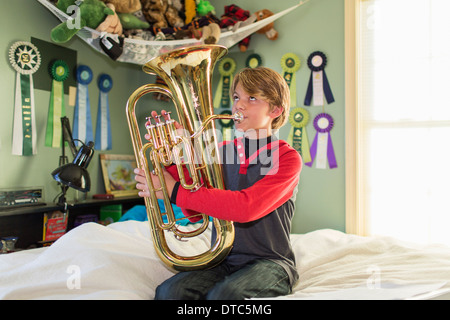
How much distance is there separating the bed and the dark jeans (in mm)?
61

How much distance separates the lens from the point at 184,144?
43.3 inches

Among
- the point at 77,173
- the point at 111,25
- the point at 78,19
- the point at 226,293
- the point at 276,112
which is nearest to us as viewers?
the point at 226,293

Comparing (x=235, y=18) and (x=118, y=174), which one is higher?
(x=235, y=18)

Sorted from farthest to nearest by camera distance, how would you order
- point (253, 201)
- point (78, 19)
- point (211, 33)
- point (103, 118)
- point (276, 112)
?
point (103, 118)
point (211, 33)
point (78, 19)
point (276, 112)
point (253, 201)

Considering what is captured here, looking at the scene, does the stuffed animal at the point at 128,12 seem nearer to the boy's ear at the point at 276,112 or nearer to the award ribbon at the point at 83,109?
the award ribbon at the point at 83,109

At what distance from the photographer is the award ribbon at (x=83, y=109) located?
2.52 m

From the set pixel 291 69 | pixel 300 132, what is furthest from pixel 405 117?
pixel 291 69

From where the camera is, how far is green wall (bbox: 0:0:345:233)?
2.21 m

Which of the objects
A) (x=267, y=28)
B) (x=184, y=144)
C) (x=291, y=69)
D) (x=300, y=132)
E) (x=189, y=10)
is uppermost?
(x=189, y=10)

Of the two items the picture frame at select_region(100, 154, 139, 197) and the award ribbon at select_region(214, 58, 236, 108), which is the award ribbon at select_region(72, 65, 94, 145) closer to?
the picture frame at select_region(100, 154, 139, 197)

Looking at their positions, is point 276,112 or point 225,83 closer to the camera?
point 276,112

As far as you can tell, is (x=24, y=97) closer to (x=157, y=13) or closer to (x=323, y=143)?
(x=157, y=13)

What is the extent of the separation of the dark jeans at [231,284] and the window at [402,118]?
1542 millimetres

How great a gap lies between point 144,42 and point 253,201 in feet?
5.13
